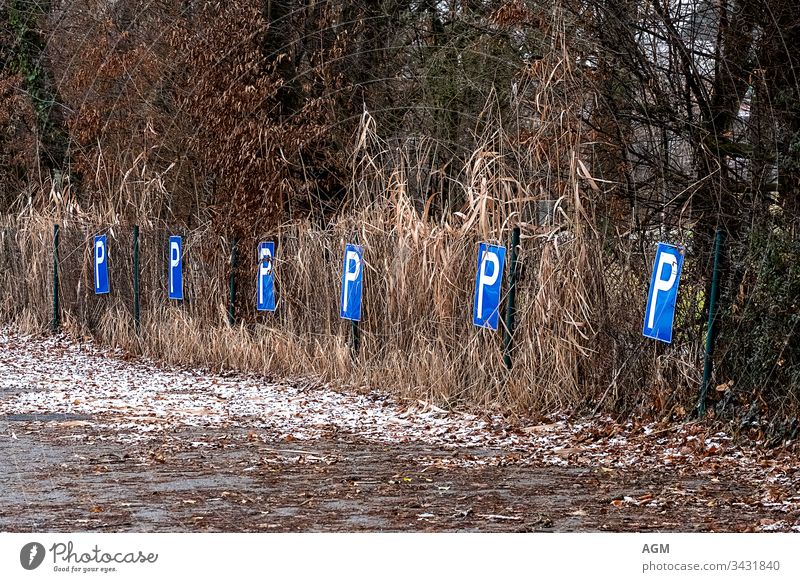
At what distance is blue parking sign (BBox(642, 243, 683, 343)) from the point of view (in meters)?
10.1

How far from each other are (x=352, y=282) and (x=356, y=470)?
5.28 meters

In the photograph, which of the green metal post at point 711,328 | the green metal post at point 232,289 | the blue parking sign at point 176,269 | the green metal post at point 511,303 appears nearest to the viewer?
the green metal post at point 711,328

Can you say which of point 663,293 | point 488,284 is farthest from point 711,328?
point 488,284

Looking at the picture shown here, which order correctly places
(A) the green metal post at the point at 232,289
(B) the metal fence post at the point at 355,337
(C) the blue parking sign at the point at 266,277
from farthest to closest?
(A) the green metal post at the point at 232,289
(C) the blue parking sign at the point at 266,277
(B) the metal fence post at the point at 355,337

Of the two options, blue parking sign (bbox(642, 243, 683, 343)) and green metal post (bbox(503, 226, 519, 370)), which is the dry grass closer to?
green metal post (bbox(503, 226, 519, 370))

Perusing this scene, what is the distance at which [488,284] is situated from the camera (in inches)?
464

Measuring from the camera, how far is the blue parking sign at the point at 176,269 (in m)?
17.1

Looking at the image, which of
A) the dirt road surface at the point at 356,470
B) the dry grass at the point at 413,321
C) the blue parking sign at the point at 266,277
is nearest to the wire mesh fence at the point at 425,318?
the dry grass at the point at 413,321

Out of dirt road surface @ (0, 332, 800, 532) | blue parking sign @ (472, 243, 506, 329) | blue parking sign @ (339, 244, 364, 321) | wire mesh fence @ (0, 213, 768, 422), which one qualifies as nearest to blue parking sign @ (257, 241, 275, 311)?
wire mesh fence @ (0, 213, 768, 422)

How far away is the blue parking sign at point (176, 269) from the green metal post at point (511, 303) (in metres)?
6.43

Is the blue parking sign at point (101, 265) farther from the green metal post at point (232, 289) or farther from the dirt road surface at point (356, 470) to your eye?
the dirt road surface at point (356, 470)

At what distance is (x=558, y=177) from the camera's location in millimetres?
11500

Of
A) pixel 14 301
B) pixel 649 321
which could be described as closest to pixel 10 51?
pixel 14 301

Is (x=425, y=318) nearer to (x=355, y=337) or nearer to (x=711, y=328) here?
(x=355, y=337)
